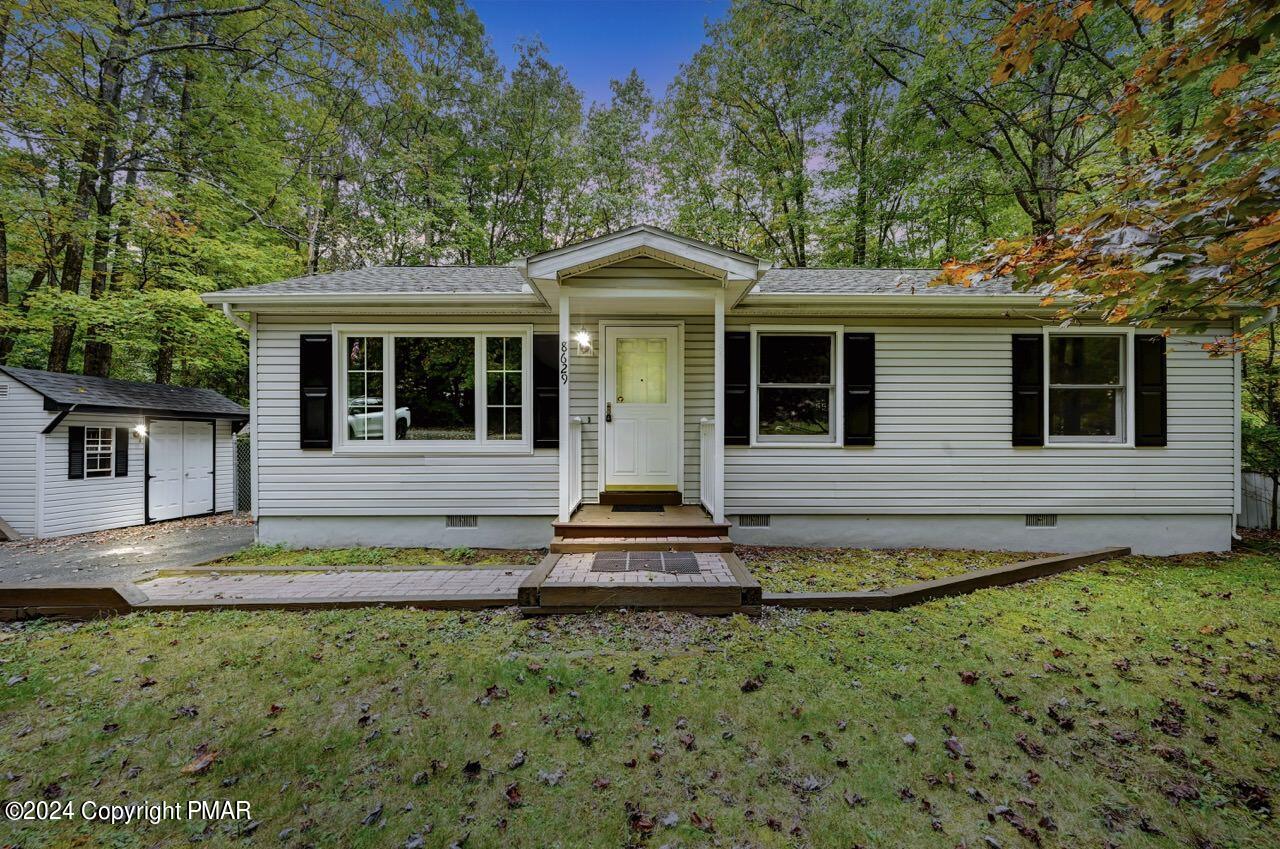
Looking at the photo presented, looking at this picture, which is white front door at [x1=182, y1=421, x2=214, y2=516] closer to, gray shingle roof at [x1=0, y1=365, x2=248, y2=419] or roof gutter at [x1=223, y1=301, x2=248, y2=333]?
gray shingle roof at [x1=0, y1=365, x2=248, y2=419]

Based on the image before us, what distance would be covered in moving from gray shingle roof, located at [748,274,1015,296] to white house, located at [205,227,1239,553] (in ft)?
0.36

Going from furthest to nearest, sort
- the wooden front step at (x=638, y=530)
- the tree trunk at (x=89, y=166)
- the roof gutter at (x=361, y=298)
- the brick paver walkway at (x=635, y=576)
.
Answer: the tree trunk at (x=89, y=166) < the roof gutter at (x=361, y=298) < the wooden front step at (x=638, y=530) < the brick paver walkway at (x=635, y=576)

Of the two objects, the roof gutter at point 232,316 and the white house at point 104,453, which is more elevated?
the roof gutter at point 232,316

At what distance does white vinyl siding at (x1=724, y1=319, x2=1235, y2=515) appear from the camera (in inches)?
244

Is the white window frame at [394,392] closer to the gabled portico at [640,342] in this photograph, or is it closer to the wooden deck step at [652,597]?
the gabled portico at [640,342]

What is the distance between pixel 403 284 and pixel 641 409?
350cm

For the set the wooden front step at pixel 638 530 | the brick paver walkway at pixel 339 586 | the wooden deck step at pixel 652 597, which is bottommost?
the brick paver walkway at pixel 339 586

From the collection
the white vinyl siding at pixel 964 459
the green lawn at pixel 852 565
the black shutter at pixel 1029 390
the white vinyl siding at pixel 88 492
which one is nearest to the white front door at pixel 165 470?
the white vinyl siding at pixel 88 492

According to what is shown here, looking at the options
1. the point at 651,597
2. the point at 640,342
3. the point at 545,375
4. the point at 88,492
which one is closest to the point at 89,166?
the point at 88,492

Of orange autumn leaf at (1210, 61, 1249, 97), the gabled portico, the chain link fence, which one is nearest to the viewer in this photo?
orange autumn leaf at (1210, 61, 1249, 97)

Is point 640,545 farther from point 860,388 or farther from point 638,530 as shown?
point 860,388

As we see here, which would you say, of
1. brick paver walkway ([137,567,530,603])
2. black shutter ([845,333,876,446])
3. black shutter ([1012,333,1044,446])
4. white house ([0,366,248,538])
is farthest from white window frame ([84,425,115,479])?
black shutter ([1012,333,1044,446])

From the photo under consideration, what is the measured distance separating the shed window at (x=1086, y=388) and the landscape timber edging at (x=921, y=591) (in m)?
1.79

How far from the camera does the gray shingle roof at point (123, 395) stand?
7.55 meters
